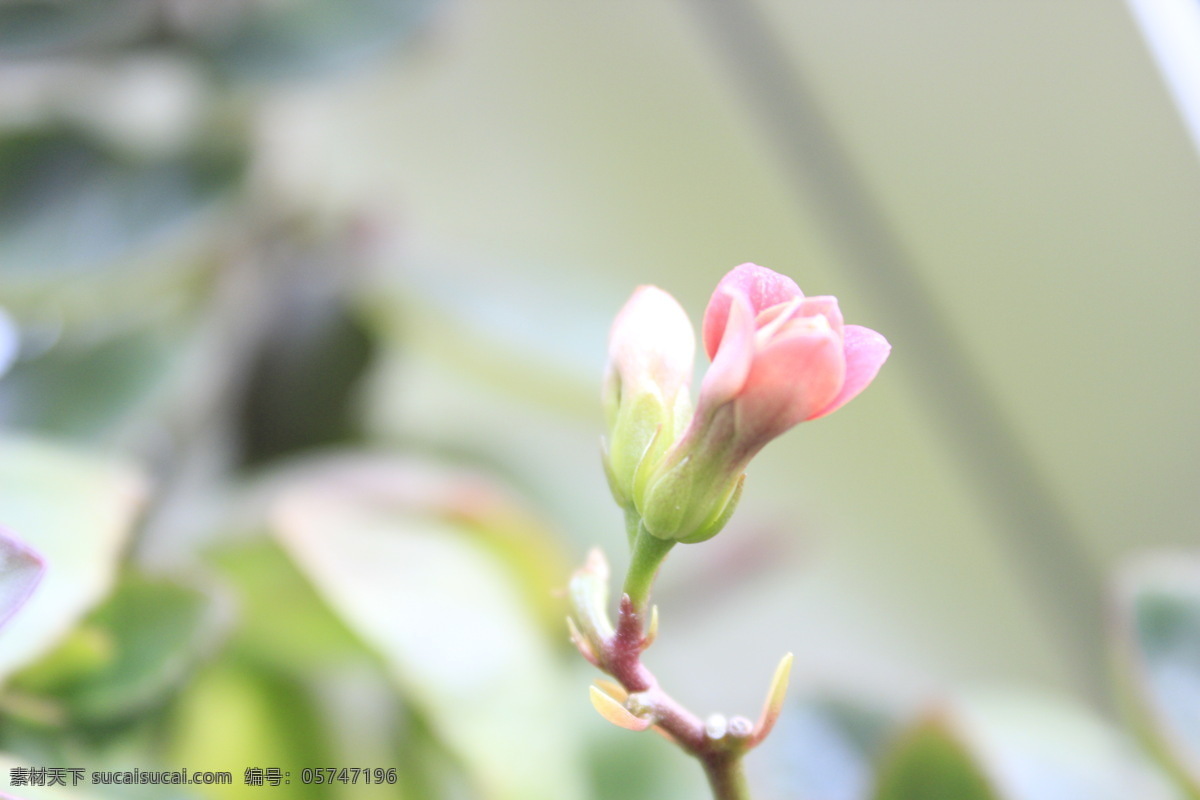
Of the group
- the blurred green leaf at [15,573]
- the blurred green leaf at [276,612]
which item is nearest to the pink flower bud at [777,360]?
the blurred green leaf at [15,573]

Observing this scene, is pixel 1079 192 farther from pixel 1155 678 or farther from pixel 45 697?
pixel 45 697

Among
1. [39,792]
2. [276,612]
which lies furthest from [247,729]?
[39,792]

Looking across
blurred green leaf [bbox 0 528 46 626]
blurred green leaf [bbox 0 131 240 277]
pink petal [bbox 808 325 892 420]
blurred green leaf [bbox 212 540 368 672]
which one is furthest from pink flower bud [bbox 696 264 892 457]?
blurred green leaf [bbox 0 131 240 277]

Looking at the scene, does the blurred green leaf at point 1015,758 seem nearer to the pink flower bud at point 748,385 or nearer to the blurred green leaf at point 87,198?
the pink flower bud at point 748,385

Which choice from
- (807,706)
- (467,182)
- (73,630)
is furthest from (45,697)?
(467,182)

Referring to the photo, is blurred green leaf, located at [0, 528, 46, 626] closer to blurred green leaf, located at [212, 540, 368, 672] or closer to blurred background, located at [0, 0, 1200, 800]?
blurred background, located at [0, 0, 1200, 800]
